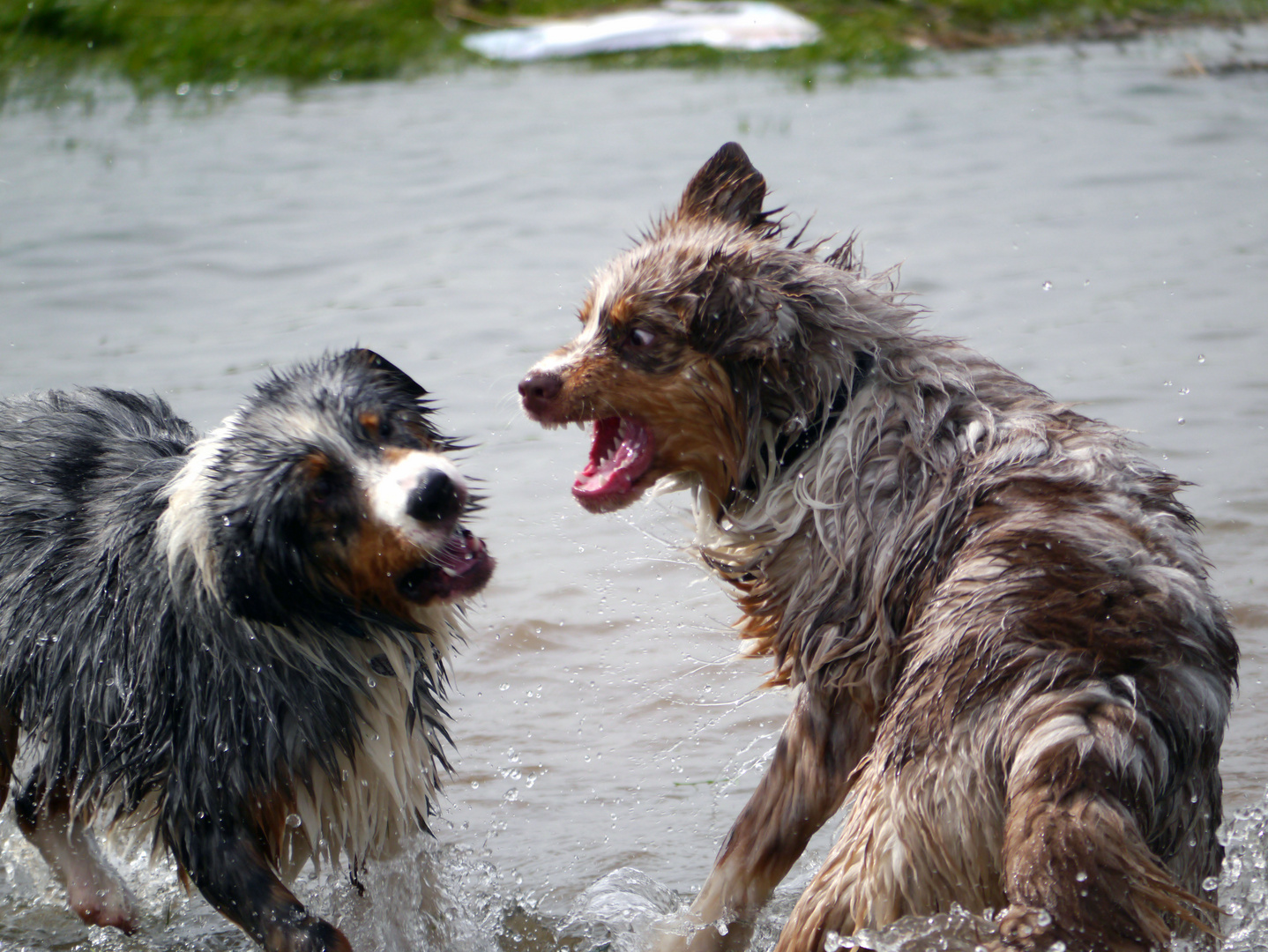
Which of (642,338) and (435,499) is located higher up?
(642,338)

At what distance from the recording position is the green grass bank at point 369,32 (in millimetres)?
16375

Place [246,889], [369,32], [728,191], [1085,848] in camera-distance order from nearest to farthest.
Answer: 1. [1085,848]
2. [246,889]
3. [728,191]
4. [369,32]

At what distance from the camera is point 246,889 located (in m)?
3.21

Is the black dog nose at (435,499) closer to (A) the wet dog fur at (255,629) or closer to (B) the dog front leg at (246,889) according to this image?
(A) the wet dog fur at (255,629)

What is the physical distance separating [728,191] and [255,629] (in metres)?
1.68

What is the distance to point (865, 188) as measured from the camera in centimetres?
1077

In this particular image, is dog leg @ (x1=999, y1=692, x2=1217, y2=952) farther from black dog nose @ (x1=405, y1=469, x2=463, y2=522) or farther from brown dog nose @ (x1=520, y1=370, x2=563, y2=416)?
brown dog nose @ (x1=520, y1=370, x2=563, y2=416)

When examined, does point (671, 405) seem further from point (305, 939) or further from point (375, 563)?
point (305, 939)

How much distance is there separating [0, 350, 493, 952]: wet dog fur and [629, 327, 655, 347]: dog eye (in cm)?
56

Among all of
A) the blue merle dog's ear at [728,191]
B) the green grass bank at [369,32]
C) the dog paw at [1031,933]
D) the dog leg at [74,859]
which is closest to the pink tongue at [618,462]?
the blue merle dog's ear at [728,191]

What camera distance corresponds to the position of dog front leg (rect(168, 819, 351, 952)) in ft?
10.3

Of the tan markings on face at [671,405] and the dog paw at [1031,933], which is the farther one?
the tan markings on face at [671,405]

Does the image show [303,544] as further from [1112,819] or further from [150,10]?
[150,10]

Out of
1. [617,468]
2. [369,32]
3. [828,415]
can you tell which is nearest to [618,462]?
[617,468]
